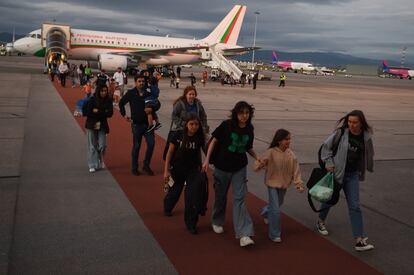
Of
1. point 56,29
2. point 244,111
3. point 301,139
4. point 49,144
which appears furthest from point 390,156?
point 56,29

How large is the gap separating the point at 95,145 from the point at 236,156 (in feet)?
12.3

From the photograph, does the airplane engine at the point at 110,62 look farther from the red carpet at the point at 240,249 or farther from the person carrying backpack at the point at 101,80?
the red carpet at the point at 240,249

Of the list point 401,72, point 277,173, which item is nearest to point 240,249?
point 277,173

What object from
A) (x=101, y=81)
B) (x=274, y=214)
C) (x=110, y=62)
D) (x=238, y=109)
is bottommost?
(x=274, y=214)

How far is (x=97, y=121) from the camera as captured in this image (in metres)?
7.79

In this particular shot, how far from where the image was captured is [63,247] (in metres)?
4.79

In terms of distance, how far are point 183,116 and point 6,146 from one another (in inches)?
208

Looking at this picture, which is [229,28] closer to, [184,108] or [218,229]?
[184,108]

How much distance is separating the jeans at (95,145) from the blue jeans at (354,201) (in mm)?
4565

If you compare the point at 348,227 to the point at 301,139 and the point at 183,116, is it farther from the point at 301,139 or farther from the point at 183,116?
the point at 301,139

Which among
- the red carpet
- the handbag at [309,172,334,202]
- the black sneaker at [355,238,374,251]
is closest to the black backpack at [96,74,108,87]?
the red carpet

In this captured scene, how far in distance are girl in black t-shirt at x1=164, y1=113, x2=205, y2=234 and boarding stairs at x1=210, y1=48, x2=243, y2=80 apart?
112 feet

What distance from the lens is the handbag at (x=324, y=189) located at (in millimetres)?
5078

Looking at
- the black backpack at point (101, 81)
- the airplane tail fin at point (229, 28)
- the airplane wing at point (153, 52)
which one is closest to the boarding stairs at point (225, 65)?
the airplane wing at point (153, 52)
